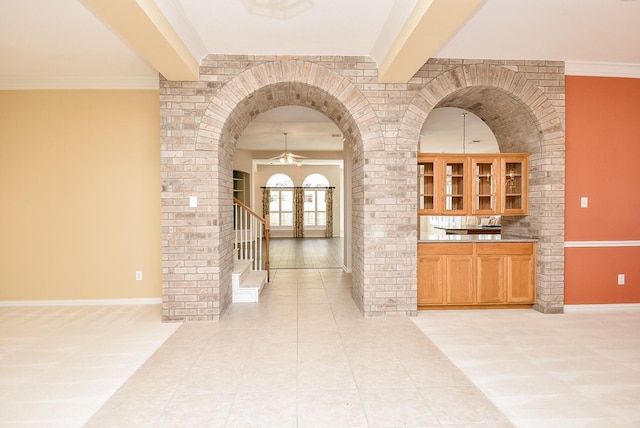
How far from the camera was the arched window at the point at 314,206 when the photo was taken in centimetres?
1417

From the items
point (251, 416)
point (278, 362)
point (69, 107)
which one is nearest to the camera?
point (251, 416)

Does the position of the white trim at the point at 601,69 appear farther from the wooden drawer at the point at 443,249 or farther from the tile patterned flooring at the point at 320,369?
the tile patterned flooring at the point at 320,369

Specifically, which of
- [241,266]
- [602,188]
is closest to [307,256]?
[241,266]

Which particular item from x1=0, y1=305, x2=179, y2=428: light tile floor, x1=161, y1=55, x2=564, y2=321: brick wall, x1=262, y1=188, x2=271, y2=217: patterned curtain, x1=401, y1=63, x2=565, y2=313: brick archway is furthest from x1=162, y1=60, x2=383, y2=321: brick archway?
x1=262, y1=188, x2=271, y2=217: patterned curtain

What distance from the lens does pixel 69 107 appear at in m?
4.76

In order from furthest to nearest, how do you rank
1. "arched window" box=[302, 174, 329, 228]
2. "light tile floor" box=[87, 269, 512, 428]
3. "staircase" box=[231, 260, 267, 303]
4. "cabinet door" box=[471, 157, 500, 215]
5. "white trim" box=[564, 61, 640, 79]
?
1. "arched window" box=[302, 174, 329, 228]
2. "staircase" box=[231, 260, 267, 303]
3. "cabinet door" box=[471, 157, 500, 215]
4. "white trim" box=[564, 61, 640, 79]
5. "light tile floor" box=[87, 269, 512, 428]

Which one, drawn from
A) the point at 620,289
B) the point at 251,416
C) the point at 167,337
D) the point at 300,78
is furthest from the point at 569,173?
the point at 167,337

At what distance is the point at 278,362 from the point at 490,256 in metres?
3.00

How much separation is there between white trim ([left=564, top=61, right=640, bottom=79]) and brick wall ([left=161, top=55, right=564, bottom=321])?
188 millimetres

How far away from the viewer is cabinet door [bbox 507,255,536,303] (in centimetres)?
455

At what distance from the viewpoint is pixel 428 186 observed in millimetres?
4648

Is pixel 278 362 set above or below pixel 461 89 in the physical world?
below

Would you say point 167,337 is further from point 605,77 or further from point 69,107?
point 605,77

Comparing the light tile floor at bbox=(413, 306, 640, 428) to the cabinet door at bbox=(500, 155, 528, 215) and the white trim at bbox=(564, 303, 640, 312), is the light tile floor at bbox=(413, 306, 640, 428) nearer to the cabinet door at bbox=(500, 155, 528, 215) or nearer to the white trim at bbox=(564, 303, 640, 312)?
the white trim at bbox=(564, 303, 640, 312)
